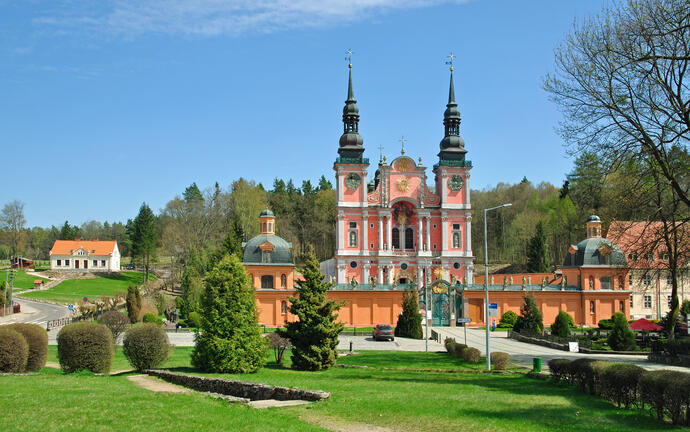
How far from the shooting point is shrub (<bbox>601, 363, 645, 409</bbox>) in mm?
15589

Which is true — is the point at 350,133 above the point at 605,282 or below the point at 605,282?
above

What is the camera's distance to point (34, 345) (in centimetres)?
2312

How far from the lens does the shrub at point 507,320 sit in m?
58.2

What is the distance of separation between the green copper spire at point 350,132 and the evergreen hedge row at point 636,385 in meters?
53.7

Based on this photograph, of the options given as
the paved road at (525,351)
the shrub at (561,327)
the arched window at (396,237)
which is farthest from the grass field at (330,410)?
the arched window at (396,237)

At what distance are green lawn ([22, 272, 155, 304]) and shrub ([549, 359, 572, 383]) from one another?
65.4m

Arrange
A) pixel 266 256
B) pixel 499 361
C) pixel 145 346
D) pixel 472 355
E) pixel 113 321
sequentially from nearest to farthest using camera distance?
pixel 145 346
pixel 499 361
pixel 472 355
pixel 113 321
pixel 266 256

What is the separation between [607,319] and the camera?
58188 mm

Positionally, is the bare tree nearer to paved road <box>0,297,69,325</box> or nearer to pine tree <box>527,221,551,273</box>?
paved road <box>0,297,69,325</box>

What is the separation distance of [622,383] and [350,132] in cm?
6025

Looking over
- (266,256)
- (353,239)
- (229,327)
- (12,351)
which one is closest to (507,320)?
(353,239)

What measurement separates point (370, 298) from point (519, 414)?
45303mm

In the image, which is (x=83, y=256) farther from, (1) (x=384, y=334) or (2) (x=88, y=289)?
(1) (x=384, y=334)

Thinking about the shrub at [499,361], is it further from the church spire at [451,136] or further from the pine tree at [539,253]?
the pine tree at [539,253]
